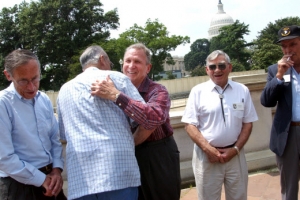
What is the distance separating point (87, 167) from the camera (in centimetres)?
195

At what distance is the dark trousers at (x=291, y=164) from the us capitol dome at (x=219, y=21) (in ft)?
357

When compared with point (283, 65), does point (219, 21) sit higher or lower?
higher

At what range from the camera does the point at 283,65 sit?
284 cm

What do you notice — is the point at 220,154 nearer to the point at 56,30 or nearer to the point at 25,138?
the point at 25,138

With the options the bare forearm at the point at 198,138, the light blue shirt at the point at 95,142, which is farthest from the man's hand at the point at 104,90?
the bare forearm at the point at 198,138

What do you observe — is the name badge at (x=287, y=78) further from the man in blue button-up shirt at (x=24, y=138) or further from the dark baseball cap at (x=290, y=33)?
the man in blue button-up shirt at (x=24, y=138)

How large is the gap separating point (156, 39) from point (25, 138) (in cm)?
4455

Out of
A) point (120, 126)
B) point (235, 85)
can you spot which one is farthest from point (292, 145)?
point (120, 126)

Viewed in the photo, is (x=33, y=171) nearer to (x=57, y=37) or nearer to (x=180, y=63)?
(x=57, y=37)

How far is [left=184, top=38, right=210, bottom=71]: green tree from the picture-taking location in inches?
3859

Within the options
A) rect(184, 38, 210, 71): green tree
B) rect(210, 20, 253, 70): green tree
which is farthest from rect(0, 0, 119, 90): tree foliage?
rect(184, 38, 210, 71): green tree

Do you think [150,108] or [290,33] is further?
[290,33]

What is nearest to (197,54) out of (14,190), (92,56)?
(92,56)

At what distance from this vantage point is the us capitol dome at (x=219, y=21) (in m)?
108
